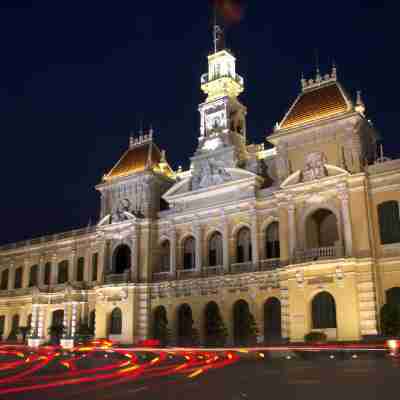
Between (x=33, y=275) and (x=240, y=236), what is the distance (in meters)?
31.2

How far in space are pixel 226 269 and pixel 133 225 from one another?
11.3m

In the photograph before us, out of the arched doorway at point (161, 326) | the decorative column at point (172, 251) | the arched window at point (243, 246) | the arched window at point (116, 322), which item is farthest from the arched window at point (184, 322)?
the arched window at point (243, 246)

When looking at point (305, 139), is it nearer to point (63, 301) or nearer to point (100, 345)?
point (100, 345)

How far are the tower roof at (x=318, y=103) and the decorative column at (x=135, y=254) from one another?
687 inches

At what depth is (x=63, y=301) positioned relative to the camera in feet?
181

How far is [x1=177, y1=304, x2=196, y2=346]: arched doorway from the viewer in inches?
1728

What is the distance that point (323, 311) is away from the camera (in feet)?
114

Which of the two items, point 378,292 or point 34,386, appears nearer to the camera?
point 34,386

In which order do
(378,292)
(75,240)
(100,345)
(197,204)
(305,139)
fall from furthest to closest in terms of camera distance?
(75,240) < (197,204) < (100,345) < (305,139) < (378,292)

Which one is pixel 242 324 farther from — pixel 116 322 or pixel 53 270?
pixel 53 270

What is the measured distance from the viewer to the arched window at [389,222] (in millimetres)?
34000

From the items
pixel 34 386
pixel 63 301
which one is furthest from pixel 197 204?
pixel 34 386

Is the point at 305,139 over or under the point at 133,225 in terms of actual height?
over

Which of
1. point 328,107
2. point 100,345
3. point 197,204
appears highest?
point 328,107
